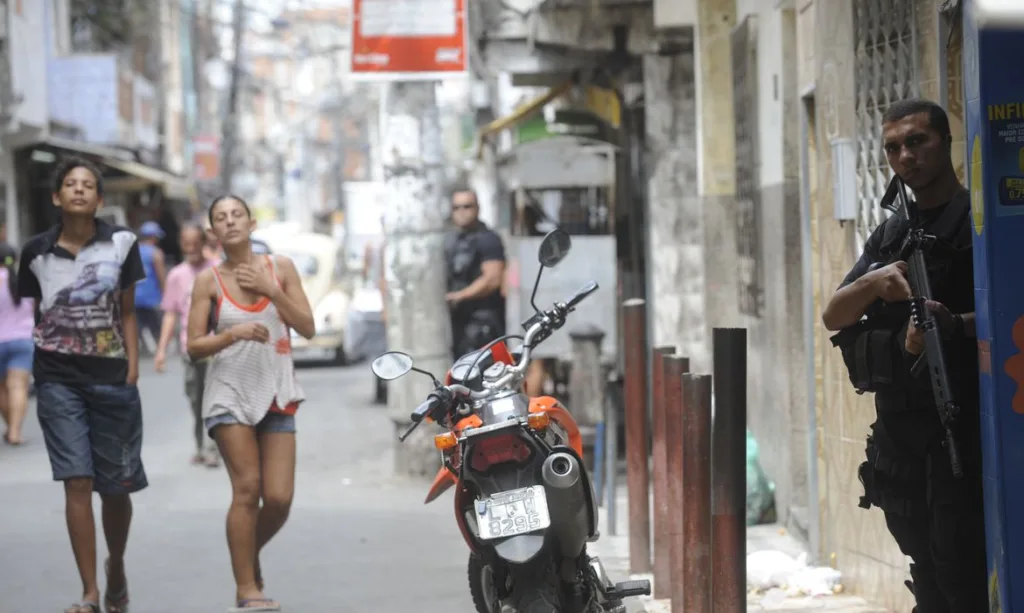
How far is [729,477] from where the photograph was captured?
16.6 feet

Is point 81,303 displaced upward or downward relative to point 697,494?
upward

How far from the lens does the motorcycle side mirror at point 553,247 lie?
5688 mm

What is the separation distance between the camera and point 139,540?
28.6ft

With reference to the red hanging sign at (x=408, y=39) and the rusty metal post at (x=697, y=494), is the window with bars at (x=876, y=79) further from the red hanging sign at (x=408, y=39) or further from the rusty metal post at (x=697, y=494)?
the red hanging sign at (x=408, y=39)

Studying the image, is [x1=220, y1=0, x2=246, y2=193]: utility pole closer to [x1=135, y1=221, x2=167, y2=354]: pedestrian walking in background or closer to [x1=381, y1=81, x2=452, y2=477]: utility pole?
[x1=135, y1=221, x2=167, y2=354]: pedestrian walking in background

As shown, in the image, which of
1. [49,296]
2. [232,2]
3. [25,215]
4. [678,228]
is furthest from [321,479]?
[232,2]

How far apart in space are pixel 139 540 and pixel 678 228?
5098mm

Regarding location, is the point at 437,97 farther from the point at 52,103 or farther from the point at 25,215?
the point at 52,103

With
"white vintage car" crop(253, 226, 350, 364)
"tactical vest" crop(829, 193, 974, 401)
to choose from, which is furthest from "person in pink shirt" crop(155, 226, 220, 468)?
"tactical vest" crop(829, 193, 974, 401)

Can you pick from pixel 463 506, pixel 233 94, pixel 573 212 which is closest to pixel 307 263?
pixel 573 212

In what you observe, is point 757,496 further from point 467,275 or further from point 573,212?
point 573,212

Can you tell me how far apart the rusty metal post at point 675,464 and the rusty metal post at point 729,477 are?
958mm

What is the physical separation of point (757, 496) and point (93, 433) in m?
3.85

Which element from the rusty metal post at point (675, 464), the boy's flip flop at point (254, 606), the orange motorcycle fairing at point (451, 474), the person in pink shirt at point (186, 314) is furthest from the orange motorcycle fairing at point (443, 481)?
the person in pink shirt at point (186, 314)
